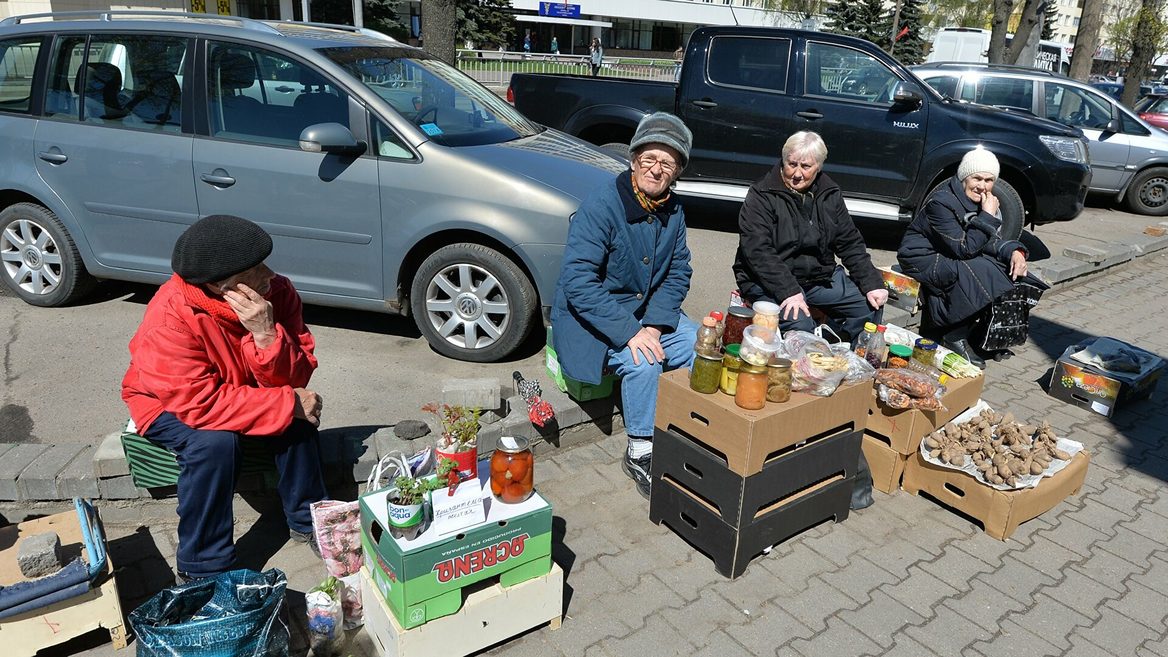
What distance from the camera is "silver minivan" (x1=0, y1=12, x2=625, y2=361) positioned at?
4.57 meters

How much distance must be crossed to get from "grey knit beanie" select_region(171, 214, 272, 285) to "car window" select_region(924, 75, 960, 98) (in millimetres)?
10546

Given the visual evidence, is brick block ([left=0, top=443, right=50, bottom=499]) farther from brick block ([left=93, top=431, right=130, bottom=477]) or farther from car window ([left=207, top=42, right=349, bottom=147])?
car window ([left=207, top=42, right=349, bottom=147])

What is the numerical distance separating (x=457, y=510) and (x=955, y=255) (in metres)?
4.03

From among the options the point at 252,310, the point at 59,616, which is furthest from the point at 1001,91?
the point at 59,616

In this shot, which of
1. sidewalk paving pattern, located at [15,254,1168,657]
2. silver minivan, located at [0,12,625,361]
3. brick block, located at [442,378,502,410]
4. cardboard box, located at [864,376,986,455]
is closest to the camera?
sidewalk paving pattern, located at [15,254,1168,657]

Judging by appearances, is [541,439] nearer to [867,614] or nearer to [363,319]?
[867,614]

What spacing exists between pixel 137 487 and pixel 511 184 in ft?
7.95

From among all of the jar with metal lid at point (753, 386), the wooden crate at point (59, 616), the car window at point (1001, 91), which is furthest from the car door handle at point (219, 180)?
the car window at point (1001, 91)

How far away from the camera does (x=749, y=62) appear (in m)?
8.27

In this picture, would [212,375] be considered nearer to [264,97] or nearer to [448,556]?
[448,556]

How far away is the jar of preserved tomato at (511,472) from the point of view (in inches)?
110

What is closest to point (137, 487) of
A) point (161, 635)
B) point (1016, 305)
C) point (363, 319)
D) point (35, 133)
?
point (161, 635)

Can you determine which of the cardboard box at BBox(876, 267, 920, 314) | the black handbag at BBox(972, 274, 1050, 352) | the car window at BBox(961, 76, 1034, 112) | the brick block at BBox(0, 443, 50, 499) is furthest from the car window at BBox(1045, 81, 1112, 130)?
the brick block at BBox(0, 443, 50, 499)

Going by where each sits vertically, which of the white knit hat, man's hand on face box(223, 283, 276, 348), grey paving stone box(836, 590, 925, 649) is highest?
the white knit hat
